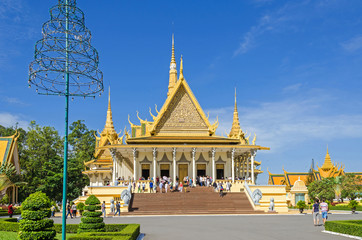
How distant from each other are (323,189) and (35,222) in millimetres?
38063

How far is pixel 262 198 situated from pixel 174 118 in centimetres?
1267

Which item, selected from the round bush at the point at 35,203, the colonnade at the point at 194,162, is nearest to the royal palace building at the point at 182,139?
the colonnade at the point at 194,162

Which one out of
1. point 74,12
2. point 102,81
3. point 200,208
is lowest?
point 200,208

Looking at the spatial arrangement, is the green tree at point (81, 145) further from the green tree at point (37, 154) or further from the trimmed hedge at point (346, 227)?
the trimmed hedge at point (346, 227)

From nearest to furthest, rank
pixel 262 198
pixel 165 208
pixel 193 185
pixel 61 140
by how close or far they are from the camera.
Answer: pixel 165 208 → pixel 262 198 → pixel 193 185 → pixel 61 140

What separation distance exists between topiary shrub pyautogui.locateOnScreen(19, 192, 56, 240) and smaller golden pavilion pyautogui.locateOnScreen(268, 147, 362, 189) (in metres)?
47.6

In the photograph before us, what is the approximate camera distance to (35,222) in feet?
34.9

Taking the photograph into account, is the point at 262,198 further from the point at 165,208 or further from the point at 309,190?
the point at 309,190

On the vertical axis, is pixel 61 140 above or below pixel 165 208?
above

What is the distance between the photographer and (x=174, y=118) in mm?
40438

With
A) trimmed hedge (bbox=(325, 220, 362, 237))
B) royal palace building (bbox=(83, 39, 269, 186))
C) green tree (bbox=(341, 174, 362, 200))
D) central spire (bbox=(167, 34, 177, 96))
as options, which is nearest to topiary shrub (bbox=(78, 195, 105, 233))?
trimmed hedge (bbox=(325, 220, 362, 237))

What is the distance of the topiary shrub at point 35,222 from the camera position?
415 inches

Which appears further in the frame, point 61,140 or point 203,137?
point 61,140

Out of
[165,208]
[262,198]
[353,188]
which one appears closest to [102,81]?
[165,208]
